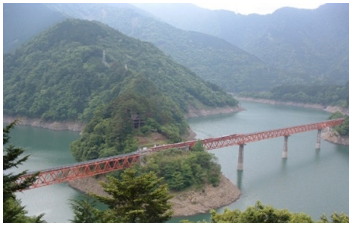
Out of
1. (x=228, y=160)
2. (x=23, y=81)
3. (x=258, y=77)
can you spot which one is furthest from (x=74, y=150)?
(x=258, y=77)

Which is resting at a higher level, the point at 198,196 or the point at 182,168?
the point at 182,168

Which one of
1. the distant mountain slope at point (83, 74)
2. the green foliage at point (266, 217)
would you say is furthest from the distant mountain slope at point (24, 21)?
the green foliage at point (266, 217)

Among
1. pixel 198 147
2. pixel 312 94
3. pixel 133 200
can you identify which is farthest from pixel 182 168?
pixel 312 94

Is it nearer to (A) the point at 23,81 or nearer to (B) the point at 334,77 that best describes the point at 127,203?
(A) the point at 23,81

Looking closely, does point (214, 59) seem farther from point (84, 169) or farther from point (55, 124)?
point (84, 169)

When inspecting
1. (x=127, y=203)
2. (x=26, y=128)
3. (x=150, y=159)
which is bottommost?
(x=26, y=128)

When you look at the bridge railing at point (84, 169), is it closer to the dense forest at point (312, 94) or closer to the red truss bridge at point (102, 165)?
the red truss bridge at point (102, 165)

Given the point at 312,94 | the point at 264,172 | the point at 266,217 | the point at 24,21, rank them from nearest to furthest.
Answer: the point at 266,217
the point at 264,172
the point at 312,94
the point at 24,21
